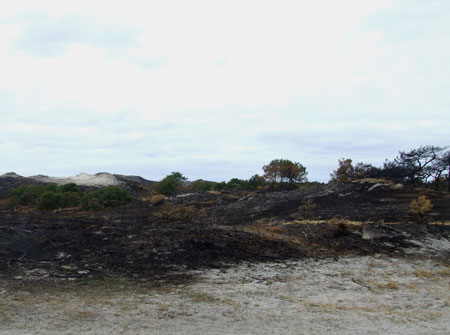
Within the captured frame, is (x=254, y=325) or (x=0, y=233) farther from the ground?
(x=0, y=233)

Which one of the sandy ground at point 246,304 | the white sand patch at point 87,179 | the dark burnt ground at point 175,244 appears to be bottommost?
the sandy ground at point 246,304

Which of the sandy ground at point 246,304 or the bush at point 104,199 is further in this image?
the bush at point 104,199

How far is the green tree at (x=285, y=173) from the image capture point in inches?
1398

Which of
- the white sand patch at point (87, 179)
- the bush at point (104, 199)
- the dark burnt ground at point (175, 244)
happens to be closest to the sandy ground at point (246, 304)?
the dark burnt ground at point (175, 244)

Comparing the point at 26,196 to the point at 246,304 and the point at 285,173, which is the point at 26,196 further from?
the point at 246,304

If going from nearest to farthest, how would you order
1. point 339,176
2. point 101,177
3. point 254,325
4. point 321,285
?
point 254,325 < point 321,285 < point 339,176 < point 101,177

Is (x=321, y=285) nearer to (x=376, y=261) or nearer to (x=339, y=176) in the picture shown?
(x=376, y=261)

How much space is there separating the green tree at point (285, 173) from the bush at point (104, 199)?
13.5 meters

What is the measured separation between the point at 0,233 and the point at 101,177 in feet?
147

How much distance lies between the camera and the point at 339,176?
108 ft

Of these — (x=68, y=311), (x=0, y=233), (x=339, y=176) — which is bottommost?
(x=68, y=311)

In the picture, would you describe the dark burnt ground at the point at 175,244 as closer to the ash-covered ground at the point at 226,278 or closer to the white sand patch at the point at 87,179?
the ash-covered ground at the point at 226,278

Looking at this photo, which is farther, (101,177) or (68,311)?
(101,177)

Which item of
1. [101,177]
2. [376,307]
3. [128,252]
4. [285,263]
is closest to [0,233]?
[128,252]
